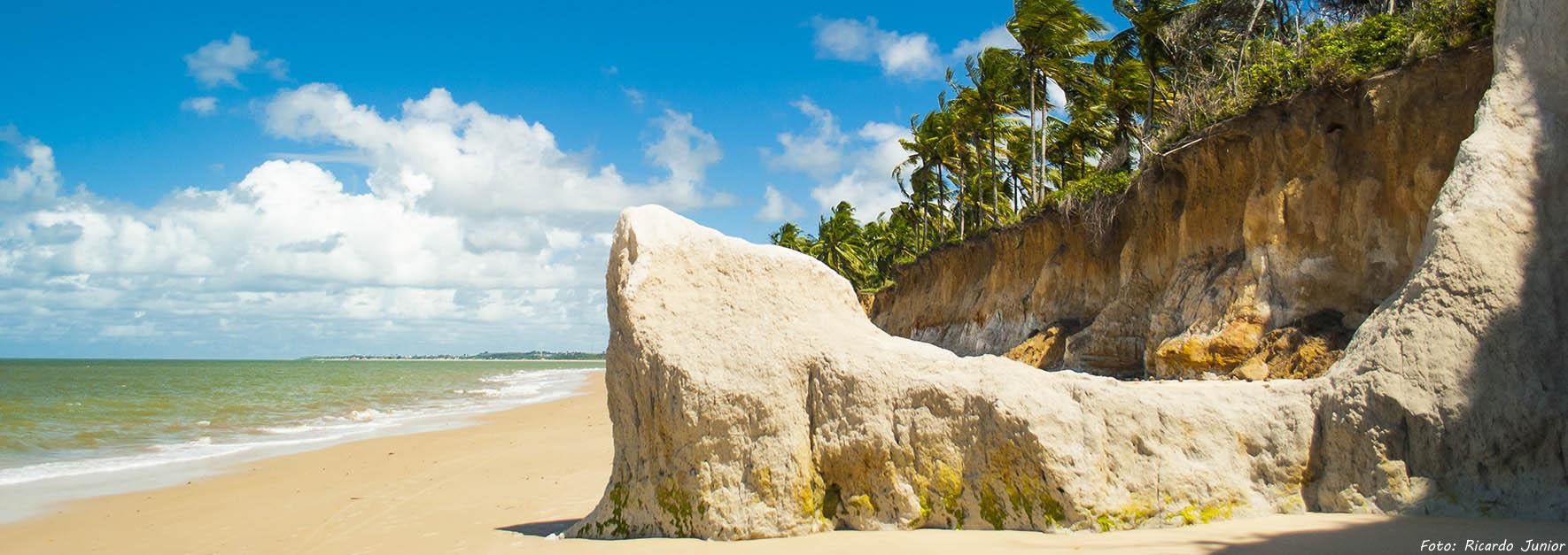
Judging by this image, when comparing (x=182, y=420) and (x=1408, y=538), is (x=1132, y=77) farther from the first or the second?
(x=182, y=420)

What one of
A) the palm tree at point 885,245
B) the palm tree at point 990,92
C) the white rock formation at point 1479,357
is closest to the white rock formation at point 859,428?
the white rock formation at point 1479,357

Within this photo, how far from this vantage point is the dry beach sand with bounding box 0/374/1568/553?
522cm

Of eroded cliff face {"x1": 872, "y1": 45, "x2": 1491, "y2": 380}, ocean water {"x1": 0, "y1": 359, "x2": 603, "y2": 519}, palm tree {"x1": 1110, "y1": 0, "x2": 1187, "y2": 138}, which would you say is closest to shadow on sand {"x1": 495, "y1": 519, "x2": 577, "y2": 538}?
ocean water {"x1": 0, "y1": 359, "x2": 603, "y2": 519}

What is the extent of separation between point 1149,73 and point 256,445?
77.1 feet

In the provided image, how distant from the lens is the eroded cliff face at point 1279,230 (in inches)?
463

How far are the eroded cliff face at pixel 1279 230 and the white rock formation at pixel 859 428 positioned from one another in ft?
20.9

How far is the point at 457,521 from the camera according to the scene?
9312 millimetres

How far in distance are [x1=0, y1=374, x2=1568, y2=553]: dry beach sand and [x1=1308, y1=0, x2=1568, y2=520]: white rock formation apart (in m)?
0.32

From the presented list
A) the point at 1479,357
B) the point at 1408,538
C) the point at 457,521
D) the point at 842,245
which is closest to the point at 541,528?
the point at 457,521

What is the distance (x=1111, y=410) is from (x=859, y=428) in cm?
165

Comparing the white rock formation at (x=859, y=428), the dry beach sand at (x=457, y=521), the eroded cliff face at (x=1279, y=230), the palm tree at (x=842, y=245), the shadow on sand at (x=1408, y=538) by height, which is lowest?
the dry beach sand at (x=457, y=521)

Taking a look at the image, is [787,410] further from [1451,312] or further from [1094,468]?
[1451,312]

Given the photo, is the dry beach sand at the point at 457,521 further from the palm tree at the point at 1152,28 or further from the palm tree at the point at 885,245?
the palm tree at the point at 885,245

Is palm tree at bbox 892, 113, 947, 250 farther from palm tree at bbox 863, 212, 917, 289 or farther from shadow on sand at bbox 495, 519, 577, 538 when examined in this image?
shadow on sand at bbox 495, 519, 577, 538
